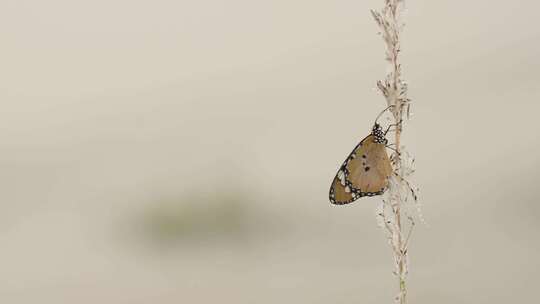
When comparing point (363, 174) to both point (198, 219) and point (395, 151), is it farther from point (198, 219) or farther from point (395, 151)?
point (198, 219)

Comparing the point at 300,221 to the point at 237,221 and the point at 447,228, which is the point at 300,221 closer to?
the point at 237,221

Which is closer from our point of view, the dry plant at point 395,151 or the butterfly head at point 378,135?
the dry plant at point 395,151

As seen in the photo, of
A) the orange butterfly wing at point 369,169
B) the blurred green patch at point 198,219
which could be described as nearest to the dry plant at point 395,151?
the orange butterfly wing at point 369,169

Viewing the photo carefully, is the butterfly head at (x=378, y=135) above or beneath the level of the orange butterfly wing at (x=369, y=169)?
above

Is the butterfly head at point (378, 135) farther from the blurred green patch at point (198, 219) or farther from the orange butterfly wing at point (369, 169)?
the blurred green patch at point (198, 219)

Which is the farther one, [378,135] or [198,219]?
[198,219]

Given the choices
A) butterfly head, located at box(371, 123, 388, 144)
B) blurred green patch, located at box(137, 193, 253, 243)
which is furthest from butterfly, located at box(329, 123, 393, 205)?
blurred green patch, located at box(137, 193, 253, 243)

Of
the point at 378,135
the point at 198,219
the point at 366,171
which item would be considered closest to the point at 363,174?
the point at 366,171
